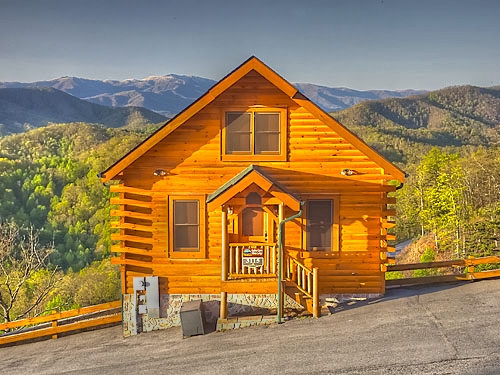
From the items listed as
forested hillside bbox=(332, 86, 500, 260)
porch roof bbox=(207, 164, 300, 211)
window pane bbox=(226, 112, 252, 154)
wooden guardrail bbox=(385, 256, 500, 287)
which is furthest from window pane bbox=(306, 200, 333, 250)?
forested hillside bbox=(332, 86, 500, 260)

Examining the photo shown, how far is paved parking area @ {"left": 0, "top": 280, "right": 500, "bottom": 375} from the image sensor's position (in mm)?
10109

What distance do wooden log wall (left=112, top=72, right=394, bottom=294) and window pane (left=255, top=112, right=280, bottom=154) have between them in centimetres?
32

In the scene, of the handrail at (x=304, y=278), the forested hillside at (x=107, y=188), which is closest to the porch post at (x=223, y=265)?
the handrail at (x=304, y=278)

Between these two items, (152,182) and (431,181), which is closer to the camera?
(152,182)

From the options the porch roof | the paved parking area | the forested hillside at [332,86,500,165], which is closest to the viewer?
the paved parking area

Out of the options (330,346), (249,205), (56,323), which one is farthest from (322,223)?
(56,323)

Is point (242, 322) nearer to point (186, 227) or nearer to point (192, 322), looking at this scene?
point (192, 322)

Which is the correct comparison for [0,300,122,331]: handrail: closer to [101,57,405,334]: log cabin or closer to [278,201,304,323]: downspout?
[101,57,405,334]: log cabin

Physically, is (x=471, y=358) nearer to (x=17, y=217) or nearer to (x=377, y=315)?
(x=377, y=315)

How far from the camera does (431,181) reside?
45625mm

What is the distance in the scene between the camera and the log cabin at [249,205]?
13.6 m

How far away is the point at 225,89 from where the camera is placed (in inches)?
516

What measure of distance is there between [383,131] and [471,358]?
89821 millimetres

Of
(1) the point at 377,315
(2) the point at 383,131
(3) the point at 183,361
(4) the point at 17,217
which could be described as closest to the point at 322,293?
(1) the point at 377,315
